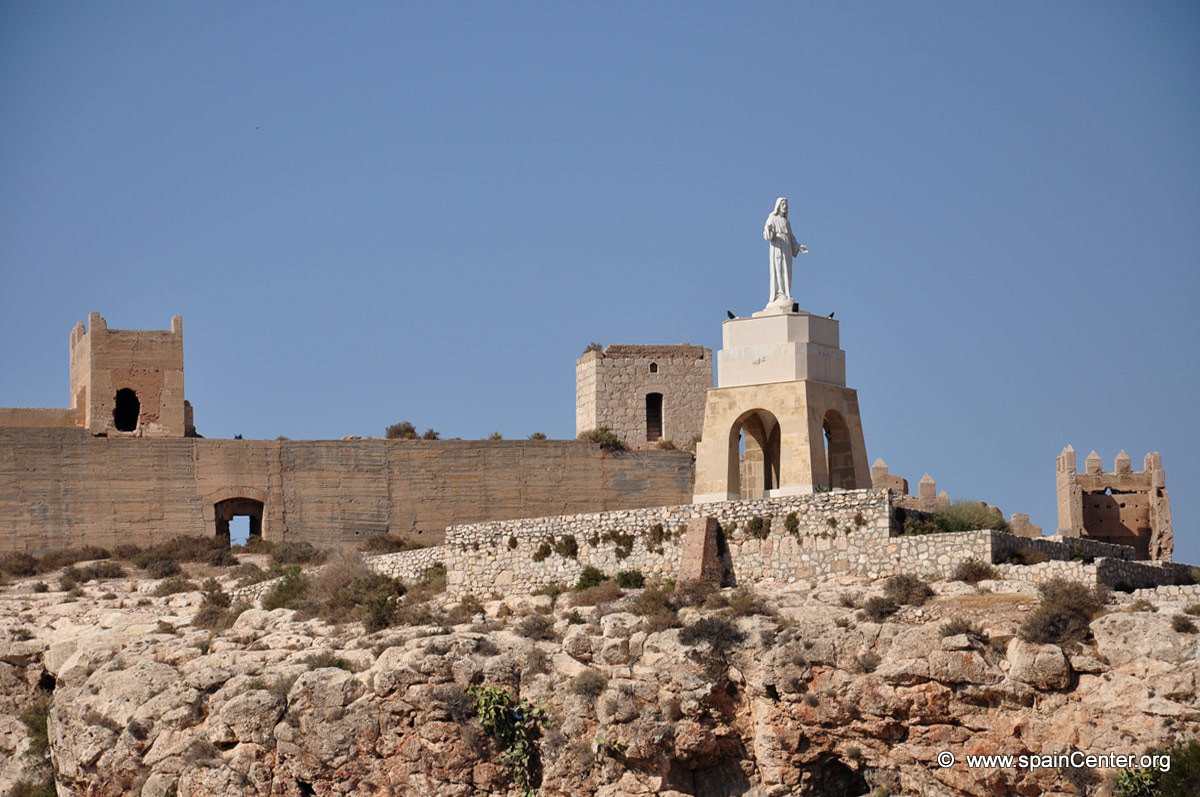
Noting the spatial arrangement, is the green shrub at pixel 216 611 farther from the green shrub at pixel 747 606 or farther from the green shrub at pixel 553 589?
the green shrub at pixel 747 606

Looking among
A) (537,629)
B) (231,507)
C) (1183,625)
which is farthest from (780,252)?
(231,507)

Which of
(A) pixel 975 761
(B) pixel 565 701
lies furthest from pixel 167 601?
(A) pixel 975 761

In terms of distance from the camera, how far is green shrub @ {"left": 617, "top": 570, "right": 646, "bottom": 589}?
3459 cm

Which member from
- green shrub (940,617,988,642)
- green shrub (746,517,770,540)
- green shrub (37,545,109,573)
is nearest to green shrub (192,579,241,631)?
green shrub (37,545,109,573)

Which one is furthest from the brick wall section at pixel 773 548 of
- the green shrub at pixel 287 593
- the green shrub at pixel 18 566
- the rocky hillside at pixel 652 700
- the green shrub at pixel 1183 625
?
the green shrub at pixel 18 566

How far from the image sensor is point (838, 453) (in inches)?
1416

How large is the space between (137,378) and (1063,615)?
2526 centimetres

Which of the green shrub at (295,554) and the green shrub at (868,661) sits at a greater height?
the green shrub at (295,554)

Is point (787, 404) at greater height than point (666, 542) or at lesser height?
greater

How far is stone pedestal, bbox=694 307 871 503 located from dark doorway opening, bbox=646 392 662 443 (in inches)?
506

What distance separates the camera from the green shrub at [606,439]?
46.2 m

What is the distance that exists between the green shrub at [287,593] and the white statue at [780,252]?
1065 cm

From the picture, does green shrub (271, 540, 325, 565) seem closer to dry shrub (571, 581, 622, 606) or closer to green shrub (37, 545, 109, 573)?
green shrub (37, 545, 109, 573)

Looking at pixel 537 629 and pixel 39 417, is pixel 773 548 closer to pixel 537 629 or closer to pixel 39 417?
pixel 537 629
